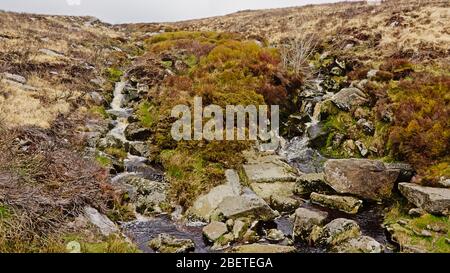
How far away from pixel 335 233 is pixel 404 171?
194 inches

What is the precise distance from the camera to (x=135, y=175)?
17078 mm

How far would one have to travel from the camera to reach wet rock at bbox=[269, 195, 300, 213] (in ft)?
47.7

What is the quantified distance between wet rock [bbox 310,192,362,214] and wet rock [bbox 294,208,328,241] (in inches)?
57.9

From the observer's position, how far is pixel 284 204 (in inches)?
574

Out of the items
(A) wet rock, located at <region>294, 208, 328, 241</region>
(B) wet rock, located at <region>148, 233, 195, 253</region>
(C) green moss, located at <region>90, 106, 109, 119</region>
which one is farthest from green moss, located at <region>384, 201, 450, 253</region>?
(C) green moss, located at <region>90, 106, 109, 119</region>

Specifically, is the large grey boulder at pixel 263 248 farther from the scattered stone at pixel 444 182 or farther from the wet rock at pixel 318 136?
the wet rock at pixel 318 136

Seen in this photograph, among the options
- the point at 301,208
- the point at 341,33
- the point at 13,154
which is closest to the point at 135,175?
the point at 13,154

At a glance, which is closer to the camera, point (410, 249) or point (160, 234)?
point (410, 249)

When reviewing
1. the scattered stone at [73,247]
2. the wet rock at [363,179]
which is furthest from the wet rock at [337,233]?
the scattered stone at [73,247]

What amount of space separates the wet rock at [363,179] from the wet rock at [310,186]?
0.23 metres

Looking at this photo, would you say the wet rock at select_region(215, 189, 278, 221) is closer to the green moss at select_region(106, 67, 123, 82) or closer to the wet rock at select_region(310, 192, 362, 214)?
the wet rock at select_region(310, 192, 362, 214)

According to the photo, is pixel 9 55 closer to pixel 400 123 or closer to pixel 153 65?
pixel 153 65

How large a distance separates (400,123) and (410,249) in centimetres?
769
